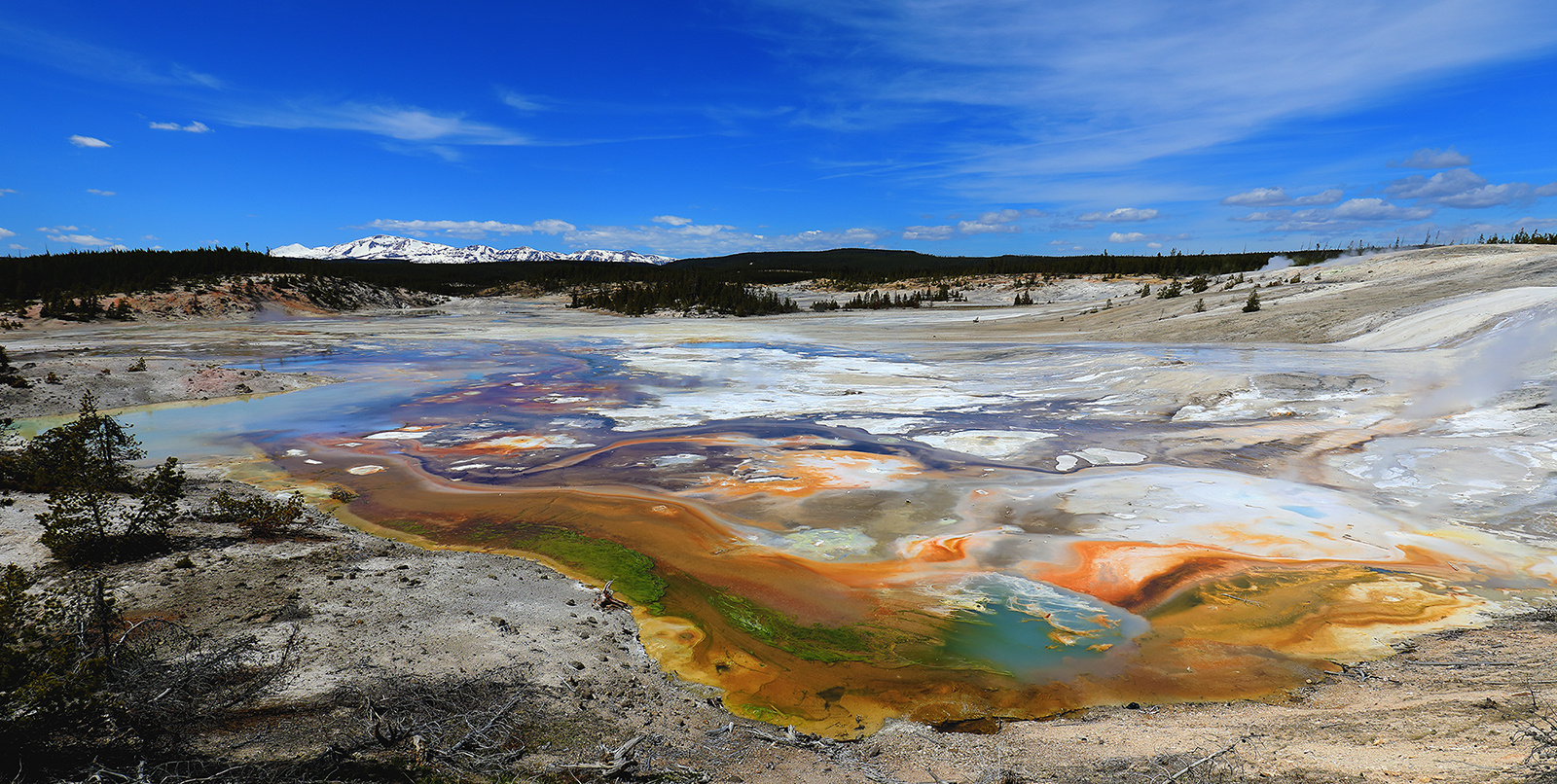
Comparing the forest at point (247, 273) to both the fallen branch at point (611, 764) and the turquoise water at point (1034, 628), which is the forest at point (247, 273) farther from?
the fallen branch at point (611, 764)

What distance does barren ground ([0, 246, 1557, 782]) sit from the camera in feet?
9.94

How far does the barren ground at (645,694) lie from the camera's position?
3029mm

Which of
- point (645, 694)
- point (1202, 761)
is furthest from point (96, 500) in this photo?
point (1202, 761)

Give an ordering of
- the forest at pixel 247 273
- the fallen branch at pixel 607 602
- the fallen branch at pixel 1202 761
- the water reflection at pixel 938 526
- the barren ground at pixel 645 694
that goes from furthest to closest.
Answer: the forest at pixel 247 273 → the fallen branch at pixel 607 602 → the water reflection at pixel 938 526 → the barren ground at pixel 645 694 → the fallen branch at pixel 1202 761

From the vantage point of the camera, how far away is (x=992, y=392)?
515 inches

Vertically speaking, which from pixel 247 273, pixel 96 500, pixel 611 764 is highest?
pixel 247 273

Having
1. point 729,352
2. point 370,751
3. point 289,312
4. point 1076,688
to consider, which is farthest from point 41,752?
point 289,312

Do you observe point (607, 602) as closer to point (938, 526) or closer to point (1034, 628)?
point (1034, 628)

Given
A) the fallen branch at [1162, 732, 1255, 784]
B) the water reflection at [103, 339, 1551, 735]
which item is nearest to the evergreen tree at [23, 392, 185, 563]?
the water reflection at [103, 339, 1551, 735]

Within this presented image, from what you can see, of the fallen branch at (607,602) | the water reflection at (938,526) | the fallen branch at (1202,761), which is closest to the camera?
the fallen branch at (1202,761)

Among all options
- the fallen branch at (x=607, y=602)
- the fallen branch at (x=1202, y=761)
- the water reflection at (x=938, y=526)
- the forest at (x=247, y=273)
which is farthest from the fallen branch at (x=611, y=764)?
the forest at (x=247, y=273)

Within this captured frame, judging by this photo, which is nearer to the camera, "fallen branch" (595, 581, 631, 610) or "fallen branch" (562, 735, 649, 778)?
"fallen branch" (562, 735, 649, 778)

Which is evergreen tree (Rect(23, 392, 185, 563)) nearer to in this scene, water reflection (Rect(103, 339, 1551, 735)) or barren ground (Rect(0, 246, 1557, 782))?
barren ground (Rect(0, 246, 1557, 782))

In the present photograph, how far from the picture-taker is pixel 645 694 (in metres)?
3.97
